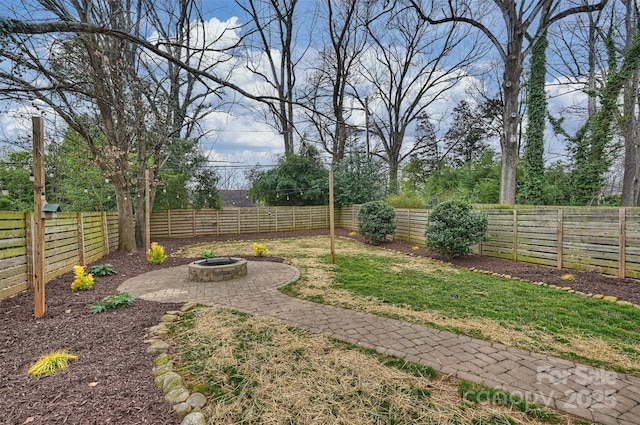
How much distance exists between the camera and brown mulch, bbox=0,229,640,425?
196 cm

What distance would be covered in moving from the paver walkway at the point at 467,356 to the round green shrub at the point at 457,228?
4198 mm

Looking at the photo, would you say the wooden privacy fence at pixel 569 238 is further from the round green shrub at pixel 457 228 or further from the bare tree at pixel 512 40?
the bare tree at pixel 512 40

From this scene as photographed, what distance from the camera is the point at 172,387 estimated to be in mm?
2234

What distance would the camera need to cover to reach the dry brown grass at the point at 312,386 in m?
1.96

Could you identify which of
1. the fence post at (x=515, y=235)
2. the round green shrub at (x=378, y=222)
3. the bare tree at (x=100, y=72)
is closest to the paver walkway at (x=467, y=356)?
the bare tree at (x=100, y=72)

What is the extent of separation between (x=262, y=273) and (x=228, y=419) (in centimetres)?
442

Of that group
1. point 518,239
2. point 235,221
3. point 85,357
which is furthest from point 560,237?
point 235,221

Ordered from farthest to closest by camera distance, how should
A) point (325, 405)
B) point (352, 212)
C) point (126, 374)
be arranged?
1. point (352, 212)
2. point (126, 374)
3. point (325, 405)

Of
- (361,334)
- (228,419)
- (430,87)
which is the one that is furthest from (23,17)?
(430,87)

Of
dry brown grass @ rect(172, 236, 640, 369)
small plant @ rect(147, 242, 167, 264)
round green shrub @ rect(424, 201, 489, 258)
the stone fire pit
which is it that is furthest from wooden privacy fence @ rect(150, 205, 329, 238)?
round green shrub @ rect(424, 201, 489, 258)

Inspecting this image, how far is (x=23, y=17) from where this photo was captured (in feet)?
9.57

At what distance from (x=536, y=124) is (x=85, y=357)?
14181mm

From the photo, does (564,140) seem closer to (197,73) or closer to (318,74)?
(318,74)

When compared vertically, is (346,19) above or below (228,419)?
above
